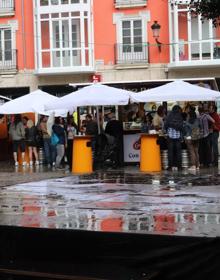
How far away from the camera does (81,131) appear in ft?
68.7

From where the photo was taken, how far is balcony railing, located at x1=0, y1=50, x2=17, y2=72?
3344 cm

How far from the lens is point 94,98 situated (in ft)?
59.1

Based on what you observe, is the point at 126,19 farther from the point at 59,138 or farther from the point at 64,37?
the point at 59,138

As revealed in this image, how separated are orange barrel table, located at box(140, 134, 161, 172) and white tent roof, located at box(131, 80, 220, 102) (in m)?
1.15

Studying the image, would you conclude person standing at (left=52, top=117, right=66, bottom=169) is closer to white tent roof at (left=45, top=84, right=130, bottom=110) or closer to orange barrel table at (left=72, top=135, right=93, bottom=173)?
white tent roof at (left=45, top=84, right=130, bottom=110)

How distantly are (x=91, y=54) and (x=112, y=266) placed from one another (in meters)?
27.2

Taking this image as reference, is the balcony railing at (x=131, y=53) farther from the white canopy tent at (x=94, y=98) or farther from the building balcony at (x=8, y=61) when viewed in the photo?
the white canopy tent at (x=94, y=98)

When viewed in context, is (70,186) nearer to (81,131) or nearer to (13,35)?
(81,131)

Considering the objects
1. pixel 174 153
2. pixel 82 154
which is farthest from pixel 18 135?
pixel 174 153

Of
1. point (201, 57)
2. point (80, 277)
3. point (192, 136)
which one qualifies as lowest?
point (80, 277)

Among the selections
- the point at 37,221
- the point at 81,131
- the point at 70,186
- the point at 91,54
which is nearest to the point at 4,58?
the point at 91,54

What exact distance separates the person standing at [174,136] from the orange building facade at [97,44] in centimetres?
1423

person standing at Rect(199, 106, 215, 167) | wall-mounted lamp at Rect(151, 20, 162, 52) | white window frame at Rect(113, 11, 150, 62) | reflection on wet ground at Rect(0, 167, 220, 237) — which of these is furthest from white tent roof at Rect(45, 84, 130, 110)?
white window frame at Rect(113, 11, 150, 62)

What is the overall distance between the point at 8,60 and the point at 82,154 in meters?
17.2
